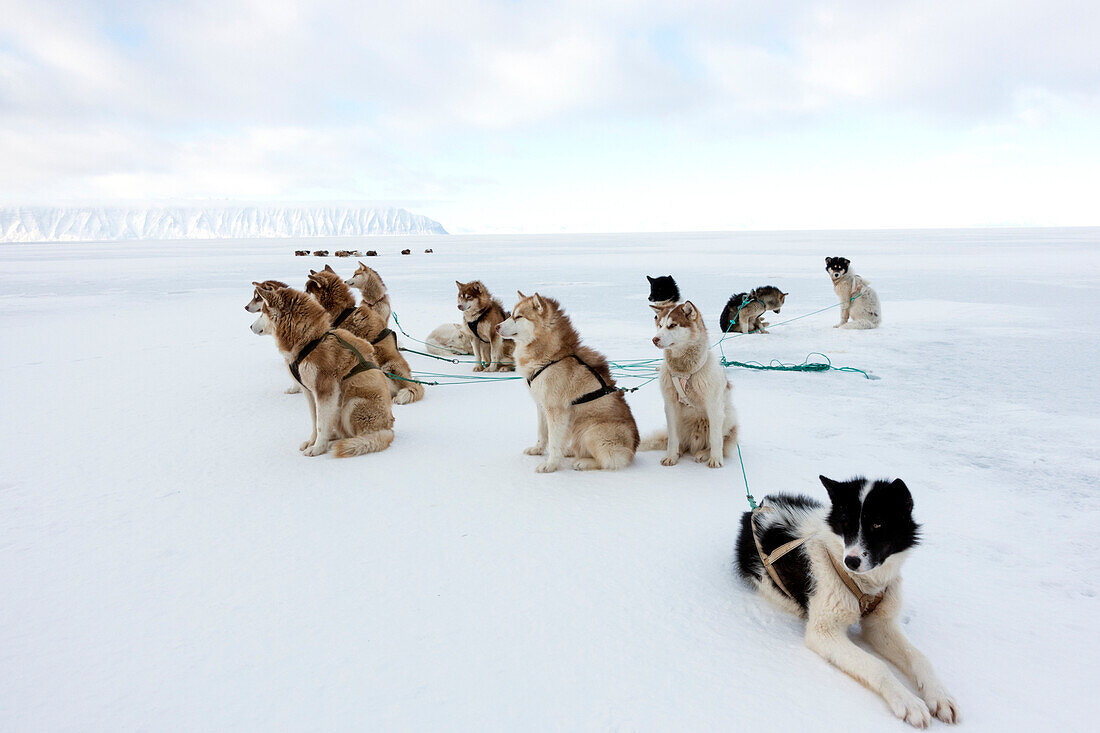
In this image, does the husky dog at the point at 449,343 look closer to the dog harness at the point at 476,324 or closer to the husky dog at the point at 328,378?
the dog harness at the point at 476,324

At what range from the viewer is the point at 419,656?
2045 millimetres

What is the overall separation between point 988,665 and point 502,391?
4.93m

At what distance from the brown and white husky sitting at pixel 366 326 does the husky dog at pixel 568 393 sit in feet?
7.10

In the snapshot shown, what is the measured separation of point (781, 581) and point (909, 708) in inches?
22.9

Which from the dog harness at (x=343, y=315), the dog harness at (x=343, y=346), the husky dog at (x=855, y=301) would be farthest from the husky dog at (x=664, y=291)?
the dog harness at (x=343, y=346)

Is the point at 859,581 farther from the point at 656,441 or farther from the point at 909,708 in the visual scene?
the point at 656,441

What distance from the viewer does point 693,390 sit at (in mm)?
3941

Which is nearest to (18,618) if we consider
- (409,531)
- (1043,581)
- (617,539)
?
(409,531)

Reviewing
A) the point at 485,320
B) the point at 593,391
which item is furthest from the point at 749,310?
the point at 593,391

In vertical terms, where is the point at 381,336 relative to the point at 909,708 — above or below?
above

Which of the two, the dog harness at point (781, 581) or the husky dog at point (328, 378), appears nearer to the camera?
the dog harness at point (781, 581)

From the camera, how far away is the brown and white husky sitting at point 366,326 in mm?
5957

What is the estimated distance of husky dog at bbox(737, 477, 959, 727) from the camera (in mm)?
1856

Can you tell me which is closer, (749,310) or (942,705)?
(942,705)
